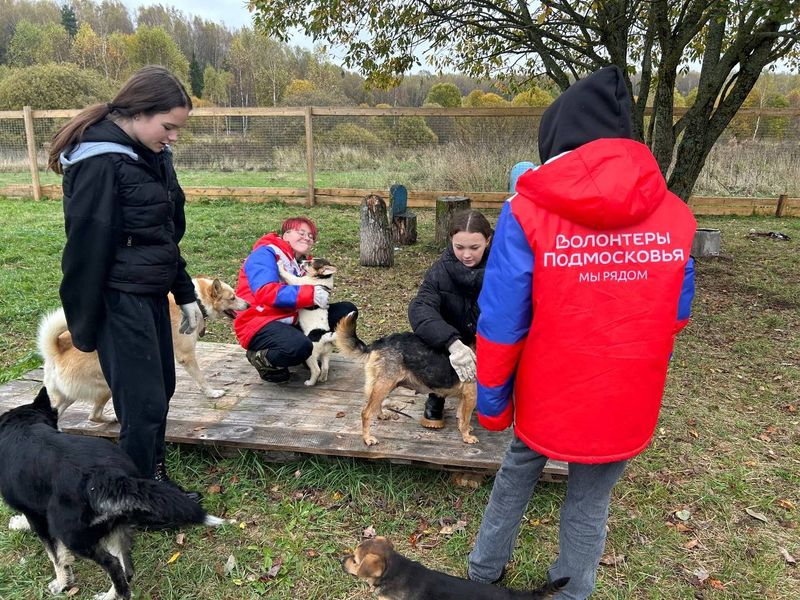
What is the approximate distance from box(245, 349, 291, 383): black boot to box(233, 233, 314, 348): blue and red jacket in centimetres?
12

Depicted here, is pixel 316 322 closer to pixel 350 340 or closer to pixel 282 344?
pixel 282 344

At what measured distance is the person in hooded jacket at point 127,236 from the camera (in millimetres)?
2232

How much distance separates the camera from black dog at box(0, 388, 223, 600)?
2164 mm

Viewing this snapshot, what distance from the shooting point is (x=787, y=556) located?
280 cm

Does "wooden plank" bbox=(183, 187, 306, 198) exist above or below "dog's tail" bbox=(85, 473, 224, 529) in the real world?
above

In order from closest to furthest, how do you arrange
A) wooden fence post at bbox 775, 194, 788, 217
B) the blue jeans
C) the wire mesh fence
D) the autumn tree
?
the blue jeans → the autumn tree → wooden fence post at bbox 775, 194, 788, 217 → the wire mesh fence

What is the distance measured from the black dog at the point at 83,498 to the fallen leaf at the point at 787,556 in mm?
3002

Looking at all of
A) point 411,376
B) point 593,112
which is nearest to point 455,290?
point 411,376

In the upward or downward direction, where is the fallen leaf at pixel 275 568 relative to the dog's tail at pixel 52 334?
downward

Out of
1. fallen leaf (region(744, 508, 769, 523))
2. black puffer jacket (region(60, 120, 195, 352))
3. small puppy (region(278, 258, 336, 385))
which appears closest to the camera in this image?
black puffer jacket (region(60, 120, 195, 352))

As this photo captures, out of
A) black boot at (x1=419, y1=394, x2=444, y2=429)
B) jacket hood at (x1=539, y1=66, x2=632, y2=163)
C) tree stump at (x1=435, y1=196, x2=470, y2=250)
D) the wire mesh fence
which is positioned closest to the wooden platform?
black boot at (x1=419, y1=394, x2=444, y2=429)

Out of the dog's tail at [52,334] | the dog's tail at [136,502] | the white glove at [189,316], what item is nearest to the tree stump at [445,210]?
the white glove at [189,316]

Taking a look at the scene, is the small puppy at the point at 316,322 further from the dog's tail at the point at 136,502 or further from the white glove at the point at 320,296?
the dog's tail at the point at 136,502

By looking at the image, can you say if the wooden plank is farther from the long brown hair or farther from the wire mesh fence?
the long brown hair
